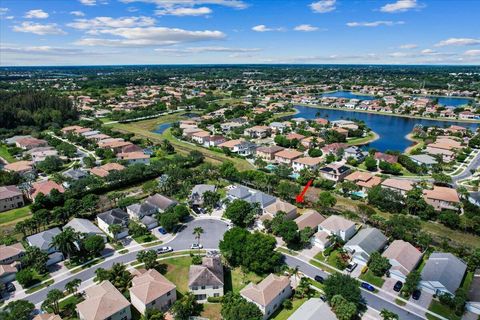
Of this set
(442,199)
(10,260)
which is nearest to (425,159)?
(442,199)

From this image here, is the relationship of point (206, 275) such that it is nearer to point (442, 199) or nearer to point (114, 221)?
point (114, 221)

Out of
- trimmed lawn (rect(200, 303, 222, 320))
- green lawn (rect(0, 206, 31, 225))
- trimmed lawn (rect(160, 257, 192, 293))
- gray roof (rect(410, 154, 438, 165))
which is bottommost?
trimmed lawn (rect(200, 303, 222, 320))

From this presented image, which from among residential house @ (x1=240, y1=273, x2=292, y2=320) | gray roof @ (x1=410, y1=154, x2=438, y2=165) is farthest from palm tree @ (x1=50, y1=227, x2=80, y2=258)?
gray roof @ (x1=410, y1=154, x2=438, y2=165)

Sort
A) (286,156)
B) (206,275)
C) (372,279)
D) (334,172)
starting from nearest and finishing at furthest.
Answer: (206,275), (372,279), (334,172), (286,156)

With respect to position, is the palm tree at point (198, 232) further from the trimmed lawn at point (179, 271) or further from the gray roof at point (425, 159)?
the gray roof at point (425, 159)

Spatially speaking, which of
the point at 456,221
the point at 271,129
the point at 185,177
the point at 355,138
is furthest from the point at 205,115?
the point at 456,221

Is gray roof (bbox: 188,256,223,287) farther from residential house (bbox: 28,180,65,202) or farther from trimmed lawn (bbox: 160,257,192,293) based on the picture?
residential house (bbox: 28,180,65,202)

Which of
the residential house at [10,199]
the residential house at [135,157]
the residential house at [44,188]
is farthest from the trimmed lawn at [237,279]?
the residential house at [135,157]
